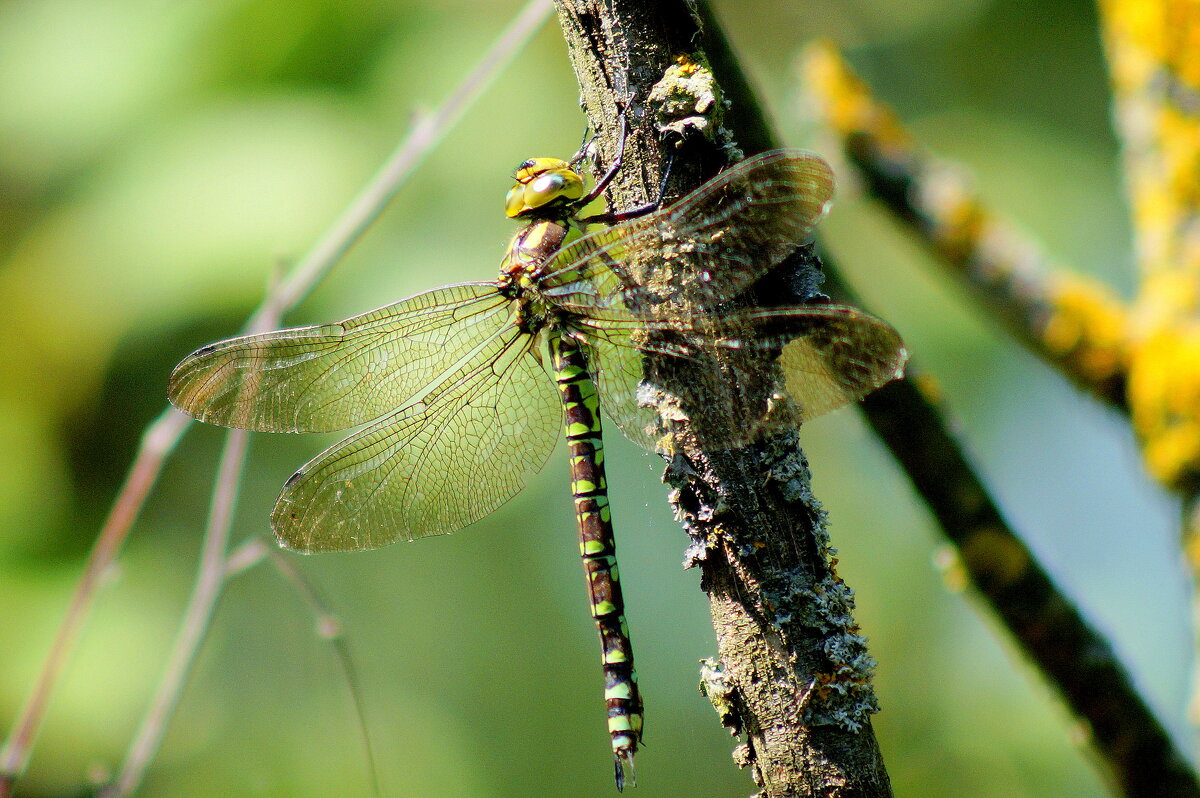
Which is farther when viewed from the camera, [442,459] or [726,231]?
[442,459]

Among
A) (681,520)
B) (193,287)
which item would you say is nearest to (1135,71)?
(681,520)

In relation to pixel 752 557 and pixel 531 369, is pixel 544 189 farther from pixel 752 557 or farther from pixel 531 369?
pixel 752 557

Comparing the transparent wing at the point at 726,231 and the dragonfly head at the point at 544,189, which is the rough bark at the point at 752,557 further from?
the dragonfly head at the point at 544,189

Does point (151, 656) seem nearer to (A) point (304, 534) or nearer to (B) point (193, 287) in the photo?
(B) point (193, 287)

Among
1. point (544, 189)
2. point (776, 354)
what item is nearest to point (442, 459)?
point (544, 189)

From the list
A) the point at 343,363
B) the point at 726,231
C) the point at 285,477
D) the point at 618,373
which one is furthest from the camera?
the point at 285,477

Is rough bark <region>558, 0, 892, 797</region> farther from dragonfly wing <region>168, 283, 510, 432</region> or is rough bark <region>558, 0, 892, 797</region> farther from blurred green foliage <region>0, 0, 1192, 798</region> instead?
blurred green foliage <region>0, 0, 1192, 798</region>

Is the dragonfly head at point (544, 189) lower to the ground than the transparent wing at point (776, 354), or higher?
higher

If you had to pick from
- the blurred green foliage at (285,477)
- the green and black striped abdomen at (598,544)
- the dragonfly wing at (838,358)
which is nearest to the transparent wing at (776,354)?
the dragonfly wing at (838,358)
